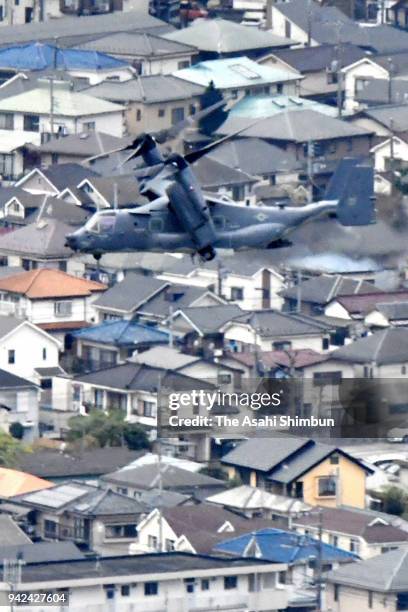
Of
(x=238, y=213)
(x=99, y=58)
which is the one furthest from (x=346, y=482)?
(x=99, y=58)

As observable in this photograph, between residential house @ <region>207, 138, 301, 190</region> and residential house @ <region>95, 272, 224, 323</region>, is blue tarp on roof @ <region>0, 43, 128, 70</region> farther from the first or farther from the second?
residential house @ <region>95, 272, 224, 323</region>

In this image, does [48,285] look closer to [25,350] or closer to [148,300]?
[148,300]

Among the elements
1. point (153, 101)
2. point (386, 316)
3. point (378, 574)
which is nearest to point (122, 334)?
point (386, 316)

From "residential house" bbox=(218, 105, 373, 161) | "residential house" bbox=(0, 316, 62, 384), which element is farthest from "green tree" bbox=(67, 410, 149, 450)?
"residential house" bbox=(218, 105, 373, 161)

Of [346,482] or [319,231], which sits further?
[346,482]

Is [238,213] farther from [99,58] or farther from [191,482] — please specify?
[99,58]

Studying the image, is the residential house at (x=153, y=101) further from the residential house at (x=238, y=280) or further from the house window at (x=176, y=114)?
the residential house at (x=238, y=280)
